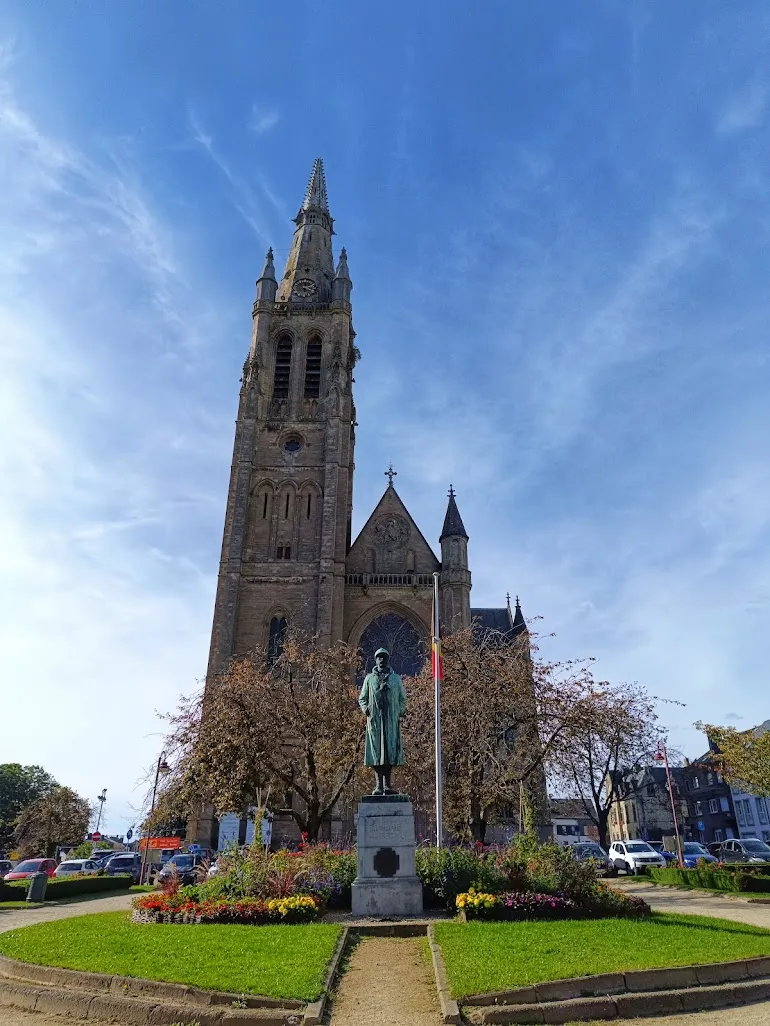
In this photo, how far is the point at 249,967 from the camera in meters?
7.58

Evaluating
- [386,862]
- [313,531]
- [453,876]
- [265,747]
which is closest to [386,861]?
[386,862]

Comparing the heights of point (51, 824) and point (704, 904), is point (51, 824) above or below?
above

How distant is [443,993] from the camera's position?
682cm

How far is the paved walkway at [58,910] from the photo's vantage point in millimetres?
14470

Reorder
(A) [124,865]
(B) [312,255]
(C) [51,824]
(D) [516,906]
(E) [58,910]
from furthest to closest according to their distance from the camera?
(C) [51,824] → (B) [312,255] → (A) [124,865] → (E) [58,910] → (D) [516,906]

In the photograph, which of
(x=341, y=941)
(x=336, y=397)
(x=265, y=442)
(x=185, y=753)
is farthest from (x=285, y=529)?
(x=341, y=941)

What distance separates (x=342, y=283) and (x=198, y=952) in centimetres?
4287

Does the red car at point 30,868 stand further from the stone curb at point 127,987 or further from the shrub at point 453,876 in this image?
the stone curb at point 127,987

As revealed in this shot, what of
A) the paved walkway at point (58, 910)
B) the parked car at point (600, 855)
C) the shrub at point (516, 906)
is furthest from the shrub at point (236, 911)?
the parked car at point (600, 855)

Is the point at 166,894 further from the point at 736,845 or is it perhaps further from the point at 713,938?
the point at 736,845

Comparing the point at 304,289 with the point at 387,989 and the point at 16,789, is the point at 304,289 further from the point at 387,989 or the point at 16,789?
the point at 16,789

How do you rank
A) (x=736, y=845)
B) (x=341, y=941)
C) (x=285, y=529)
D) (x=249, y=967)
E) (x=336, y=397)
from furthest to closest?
(x=336, y=397) → (x=285, y=529) → (x=736, y=845) → (x=341, y=941) → (x=249, y=967)

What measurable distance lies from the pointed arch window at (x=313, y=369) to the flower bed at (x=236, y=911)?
33.5m

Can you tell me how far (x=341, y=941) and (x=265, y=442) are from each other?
3351 centimetres
